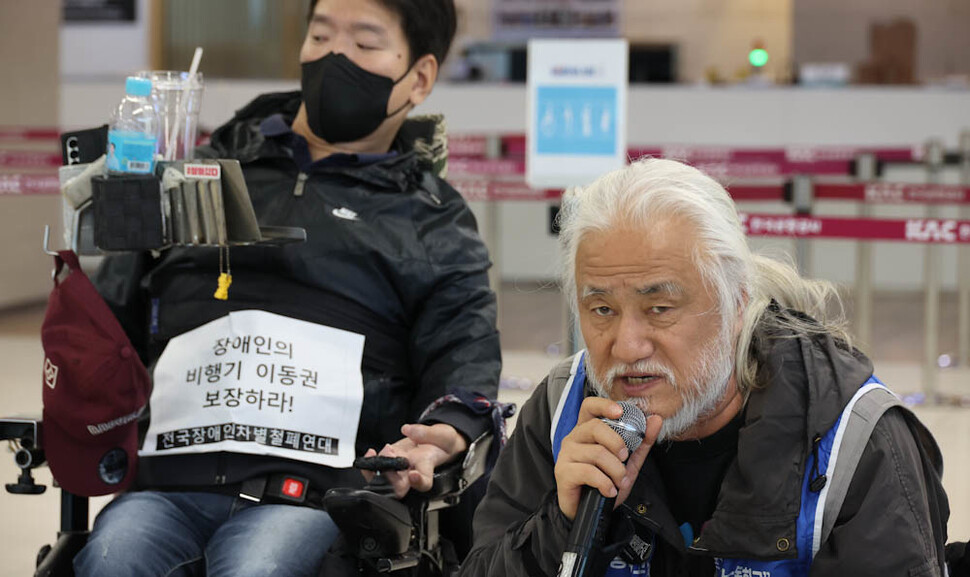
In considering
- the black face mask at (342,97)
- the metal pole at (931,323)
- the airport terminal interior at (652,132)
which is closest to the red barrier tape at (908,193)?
the airport terminal interior at (652,132)

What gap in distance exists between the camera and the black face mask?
2.68 metres

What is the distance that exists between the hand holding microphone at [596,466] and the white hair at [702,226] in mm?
203

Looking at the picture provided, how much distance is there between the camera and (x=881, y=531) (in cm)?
164

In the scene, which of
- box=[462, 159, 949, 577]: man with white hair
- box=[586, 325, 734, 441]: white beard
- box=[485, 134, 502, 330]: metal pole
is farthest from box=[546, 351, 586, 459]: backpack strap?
box=[485, 134, 502, 330]: metal pole

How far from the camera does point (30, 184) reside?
6.64m

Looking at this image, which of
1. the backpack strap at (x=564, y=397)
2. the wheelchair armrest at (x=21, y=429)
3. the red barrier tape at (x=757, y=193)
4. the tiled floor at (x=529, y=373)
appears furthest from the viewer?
the red barrier tape at (x=757, y=193)

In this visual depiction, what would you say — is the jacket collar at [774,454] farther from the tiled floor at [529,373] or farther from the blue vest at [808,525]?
the tiled floor at [529,373]

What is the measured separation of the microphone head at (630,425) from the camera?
5.44 feet

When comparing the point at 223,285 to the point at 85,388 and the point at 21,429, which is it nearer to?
the point at 85,388

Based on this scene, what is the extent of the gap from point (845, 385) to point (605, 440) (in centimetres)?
33

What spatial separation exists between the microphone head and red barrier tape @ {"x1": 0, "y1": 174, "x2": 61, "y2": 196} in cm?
549

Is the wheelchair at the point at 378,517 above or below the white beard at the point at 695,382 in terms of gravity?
below

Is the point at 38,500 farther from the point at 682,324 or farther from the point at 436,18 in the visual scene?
the point at 682,324

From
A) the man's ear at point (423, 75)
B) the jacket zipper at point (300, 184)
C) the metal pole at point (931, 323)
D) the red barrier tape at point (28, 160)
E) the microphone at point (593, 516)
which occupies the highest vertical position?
the man's ear at point (423, 75)
